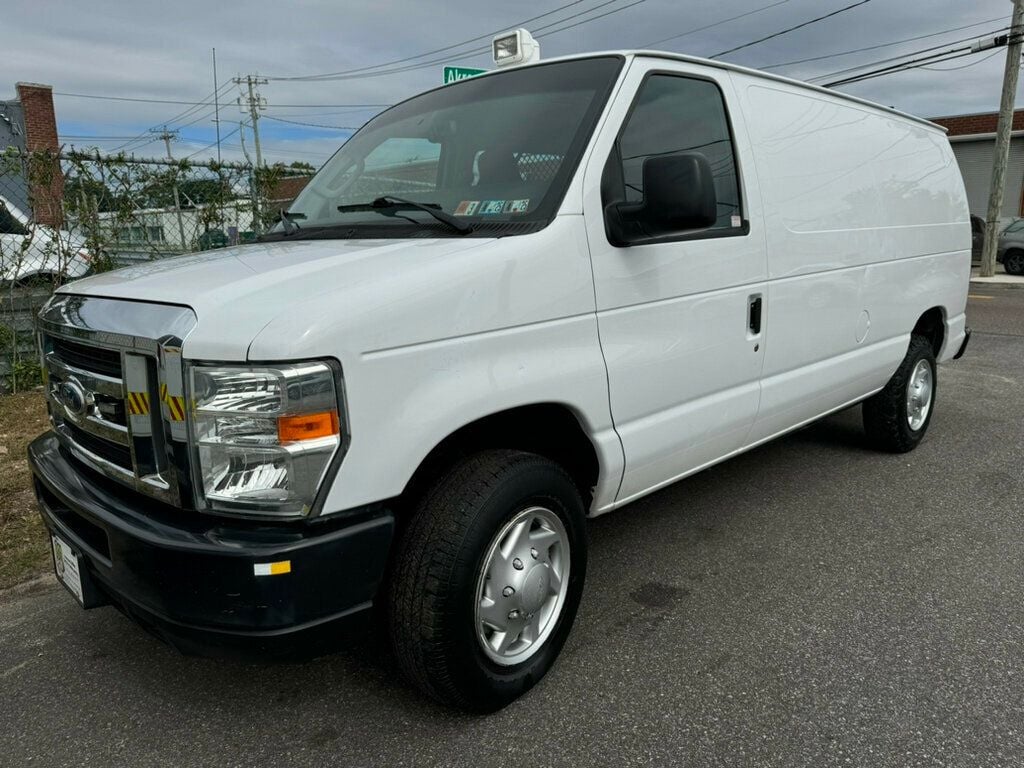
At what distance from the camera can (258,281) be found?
213 centimetres

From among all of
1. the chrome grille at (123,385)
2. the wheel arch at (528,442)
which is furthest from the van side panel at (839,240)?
the chrome grille at (123,385)

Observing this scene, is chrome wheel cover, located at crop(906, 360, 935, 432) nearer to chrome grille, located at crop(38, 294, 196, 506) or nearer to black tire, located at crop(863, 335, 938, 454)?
black tire, located at crop(863, 335, 938, 454)

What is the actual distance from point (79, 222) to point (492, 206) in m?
4.89

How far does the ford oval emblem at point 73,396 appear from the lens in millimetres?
2336

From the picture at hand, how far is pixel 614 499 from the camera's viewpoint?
9.34 ft

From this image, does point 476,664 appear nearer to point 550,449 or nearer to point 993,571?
point 550,449

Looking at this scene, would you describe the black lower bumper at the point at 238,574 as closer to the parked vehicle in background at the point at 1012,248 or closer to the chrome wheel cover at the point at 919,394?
the chrome wheel cover at the point at 919,394

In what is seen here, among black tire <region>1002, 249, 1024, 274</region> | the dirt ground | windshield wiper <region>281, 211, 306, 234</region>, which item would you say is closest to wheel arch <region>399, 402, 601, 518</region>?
windshield wiper <region>281, 211, 306, 234</region>

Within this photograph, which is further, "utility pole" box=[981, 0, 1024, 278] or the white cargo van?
"utility pole" box=[981, 0, 1024, 278]

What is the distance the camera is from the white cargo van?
193 centimetres

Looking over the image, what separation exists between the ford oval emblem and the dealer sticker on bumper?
422mm

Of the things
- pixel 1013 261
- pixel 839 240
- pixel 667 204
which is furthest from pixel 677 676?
pixel 1013 261

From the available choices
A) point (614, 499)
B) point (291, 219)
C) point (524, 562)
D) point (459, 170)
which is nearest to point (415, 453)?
point (524, 562)

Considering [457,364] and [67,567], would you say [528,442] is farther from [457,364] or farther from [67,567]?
[67,567]
